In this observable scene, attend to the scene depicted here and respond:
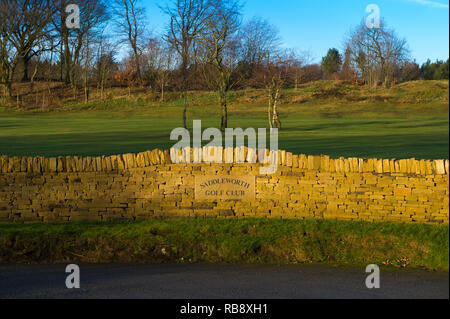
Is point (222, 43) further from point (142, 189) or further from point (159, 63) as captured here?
point (142, 189)

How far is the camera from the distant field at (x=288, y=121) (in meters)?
21.6

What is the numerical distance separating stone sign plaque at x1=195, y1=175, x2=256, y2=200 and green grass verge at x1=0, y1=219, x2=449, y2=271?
93 centimetres

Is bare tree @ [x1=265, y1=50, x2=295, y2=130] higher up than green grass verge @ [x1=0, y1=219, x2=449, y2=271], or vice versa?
bare tree @ [x1=265, y1=50, x2=295, y2=130]

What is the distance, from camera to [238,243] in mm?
9000

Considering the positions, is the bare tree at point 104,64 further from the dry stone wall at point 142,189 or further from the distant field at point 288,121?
the dry stone wall at point 142,189

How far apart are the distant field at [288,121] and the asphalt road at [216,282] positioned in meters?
11.0

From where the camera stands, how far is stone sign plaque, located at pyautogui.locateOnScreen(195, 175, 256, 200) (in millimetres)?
10641

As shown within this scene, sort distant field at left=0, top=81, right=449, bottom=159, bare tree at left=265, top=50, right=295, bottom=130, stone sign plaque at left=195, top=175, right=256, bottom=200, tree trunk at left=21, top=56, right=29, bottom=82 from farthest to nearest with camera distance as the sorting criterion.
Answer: bare tree at left=265, top=50, right=295, bottom=130, tree trunk at left=21, top=56, right=29, bottom=82, distant field at left=0, top=81, right=449, bottom=159, stone sign plaque at left=195, top=175, right=256, bottom=200

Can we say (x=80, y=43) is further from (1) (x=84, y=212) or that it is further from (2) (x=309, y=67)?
(2) (x=309, y=67)

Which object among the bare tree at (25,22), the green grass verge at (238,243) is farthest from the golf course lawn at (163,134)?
the green grass verge at (238,243)

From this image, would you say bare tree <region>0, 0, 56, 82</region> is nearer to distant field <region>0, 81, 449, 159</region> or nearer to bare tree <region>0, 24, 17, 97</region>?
bare tree <region>0, 24, 17, 97</region>

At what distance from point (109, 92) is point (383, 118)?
23.3 meters

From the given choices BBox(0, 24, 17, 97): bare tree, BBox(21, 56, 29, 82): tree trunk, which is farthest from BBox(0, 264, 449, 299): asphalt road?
BBox(21, 56, 29, 82): tree trunk

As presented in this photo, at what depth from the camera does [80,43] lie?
96.5ft
